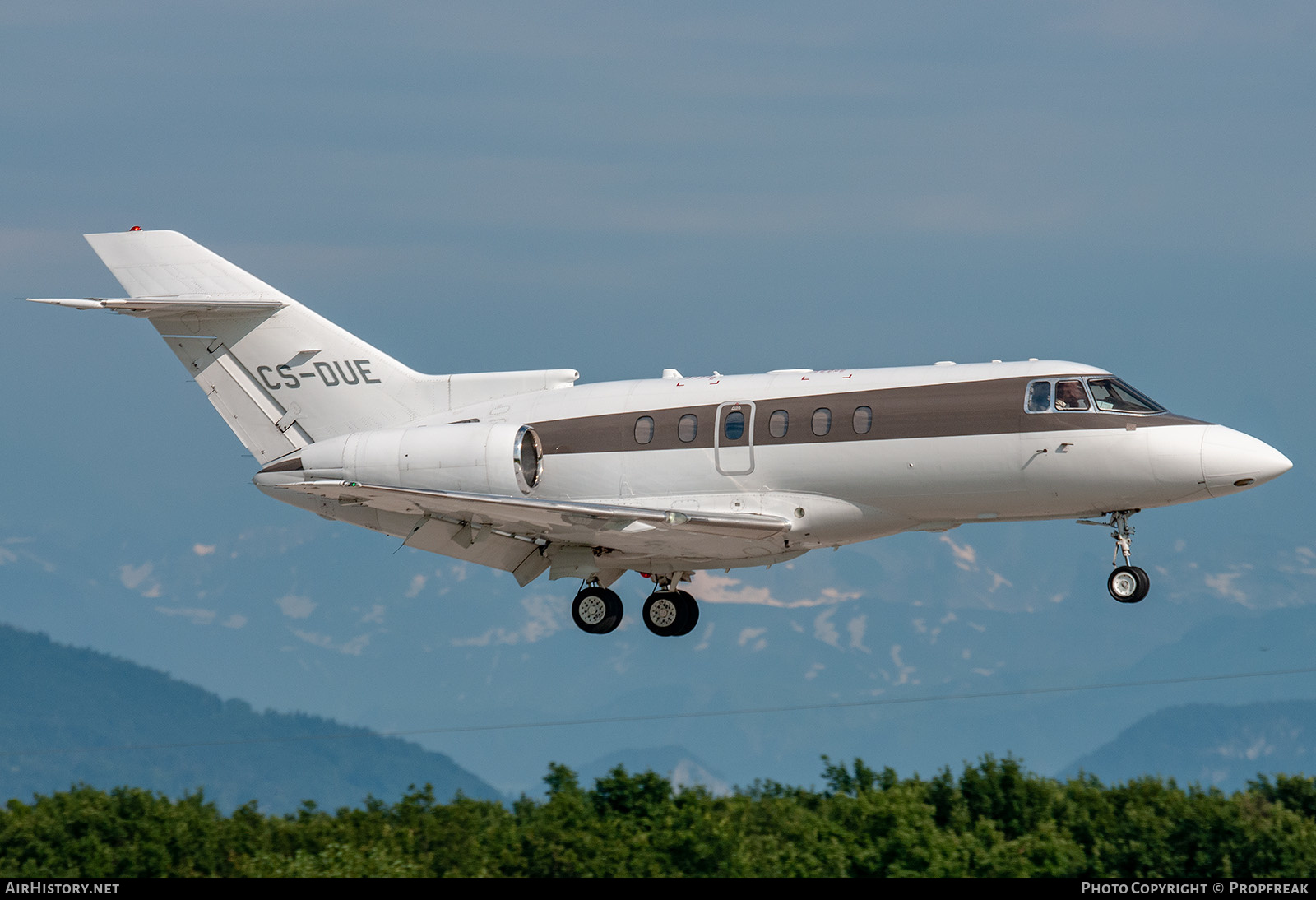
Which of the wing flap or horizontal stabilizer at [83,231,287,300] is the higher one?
horizontal stabilizer at [83,231,287,300]

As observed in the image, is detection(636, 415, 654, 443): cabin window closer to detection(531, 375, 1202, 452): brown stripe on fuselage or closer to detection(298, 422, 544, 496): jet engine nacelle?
detection(531, 375, 1202, 452): brown stripe on fuselage

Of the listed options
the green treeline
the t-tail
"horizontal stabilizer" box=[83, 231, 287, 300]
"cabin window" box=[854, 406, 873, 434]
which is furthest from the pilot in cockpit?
"horizontal stabilizer" box=[83, 231, 287, 300]

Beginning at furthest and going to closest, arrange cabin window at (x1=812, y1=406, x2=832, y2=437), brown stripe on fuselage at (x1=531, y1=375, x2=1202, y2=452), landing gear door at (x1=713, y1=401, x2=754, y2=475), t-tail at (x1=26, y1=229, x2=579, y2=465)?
t-tail at (x1=26, y1=229, x2=579, y2=465) → landing gear door at (x1=713, y1=401, x2=754, y2=475) → cabin window at (x1=812, y1=406, x2=832, y2=437) → brown stripe on fuselage at (x1=531, y1=375, x2=1202, y2=452)

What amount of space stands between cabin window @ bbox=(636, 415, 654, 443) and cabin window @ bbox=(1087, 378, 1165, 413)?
757 centimetres

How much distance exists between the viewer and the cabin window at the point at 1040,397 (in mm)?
28000

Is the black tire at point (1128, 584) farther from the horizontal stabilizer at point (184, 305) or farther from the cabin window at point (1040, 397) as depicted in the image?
the horizontal stabilizer at point (184, 305)

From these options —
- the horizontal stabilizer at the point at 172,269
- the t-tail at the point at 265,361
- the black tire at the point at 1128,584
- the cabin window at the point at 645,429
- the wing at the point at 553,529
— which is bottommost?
the black tire at the point at 1128,584

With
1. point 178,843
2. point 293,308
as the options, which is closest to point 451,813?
point 178,843

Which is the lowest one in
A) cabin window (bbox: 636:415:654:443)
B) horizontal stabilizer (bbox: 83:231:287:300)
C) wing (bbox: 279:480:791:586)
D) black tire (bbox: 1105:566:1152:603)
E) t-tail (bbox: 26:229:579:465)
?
black tire (bbox: 1105:566:1152:603)

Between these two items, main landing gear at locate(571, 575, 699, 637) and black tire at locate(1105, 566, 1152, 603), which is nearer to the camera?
black tire at locate(1105, 566, 1152, 603)

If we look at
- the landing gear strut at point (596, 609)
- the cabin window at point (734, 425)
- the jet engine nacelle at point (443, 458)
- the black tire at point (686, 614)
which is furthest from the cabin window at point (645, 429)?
the black tire at point (686, 614)

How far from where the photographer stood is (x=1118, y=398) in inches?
1104

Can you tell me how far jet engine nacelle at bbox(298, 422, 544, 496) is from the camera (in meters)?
30.5

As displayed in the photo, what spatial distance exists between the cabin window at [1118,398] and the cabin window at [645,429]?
24.8 feet
